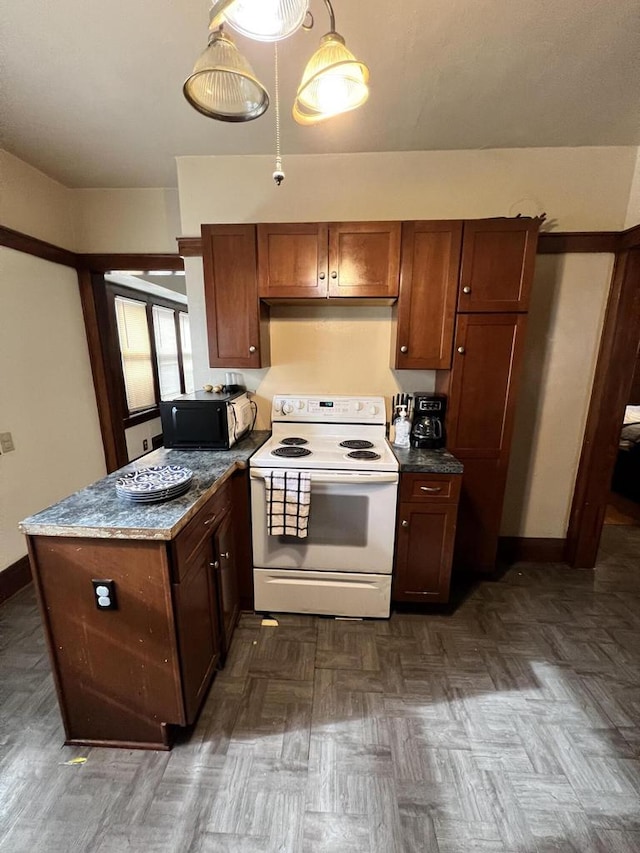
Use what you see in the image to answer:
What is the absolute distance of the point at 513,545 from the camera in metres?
2.70

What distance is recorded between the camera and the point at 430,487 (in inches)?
76.2

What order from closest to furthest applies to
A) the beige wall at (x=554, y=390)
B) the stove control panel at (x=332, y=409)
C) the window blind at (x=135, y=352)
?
the beige wall at (x=554, y=390), the stove control panel at (x=332, y=409), the window blind at (x=135, y=352)

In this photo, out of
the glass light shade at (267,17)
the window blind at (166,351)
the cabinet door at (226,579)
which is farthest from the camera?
the window blind at (166,351)

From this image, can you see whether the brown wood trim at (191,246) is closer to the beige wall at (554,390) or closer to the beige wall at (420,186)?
the beige wall at (420,186)

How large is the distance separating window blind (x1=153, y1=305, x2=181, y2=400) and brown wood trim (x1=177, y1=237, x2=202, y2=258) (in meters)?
2.34

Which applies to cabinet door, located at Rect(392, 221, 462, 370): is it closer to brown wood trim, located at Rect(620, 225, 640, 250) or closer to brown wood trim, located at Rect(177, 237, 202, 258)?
brown wood trim, located at Rect(620, 225, 640, 250)

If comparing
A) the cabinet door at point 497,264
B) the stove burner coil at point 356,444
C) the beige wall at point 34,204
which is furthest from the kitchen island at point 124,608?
the beige wall at point 34,204

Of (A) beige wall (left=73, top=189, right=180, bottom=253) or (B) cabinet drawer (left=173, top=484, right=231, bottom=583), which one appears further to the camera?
(A) beige wall (left=73, top=189, right=180, bottom=253)

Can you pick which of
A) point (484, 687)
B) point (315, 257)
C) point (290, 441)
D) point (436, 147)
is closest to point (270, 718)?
point (484, 687)

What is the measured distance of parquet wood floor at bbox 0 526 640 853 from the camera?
46.3 inches

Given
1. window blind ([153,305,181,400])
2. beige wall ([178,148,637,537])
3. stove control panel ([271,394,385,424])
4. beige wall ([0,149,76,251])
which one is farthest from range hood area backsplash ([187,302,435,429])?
window blind ([153,305,181,400])

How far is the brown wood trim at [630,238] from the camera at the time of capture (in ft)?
6.83

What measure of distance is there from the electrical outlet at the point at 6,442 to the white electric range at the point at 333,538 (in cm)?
162

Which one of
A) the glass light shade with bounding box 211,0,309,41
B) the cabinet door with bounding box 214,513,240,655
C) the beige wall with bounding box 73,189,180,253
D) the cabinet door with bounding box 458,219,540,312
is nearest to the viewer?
the glass light shade with bounding box 211,0,309,41
